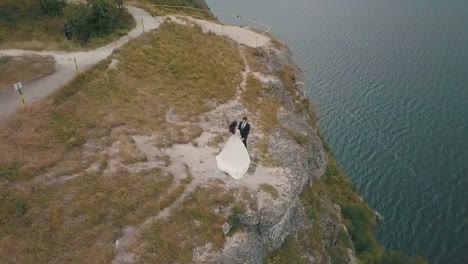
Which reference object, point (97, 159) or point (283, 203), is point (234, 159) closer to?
point (283, 203)

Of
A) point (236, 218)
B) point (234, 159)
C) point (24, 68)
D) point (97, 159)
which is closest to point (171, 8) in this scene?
point (24, 68)

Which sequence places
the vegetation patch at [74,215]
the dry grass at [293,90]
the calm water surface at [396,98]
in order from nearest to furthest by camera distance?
the vegetation patch at [74,215]
the dry grass at [293,90]
the calm water surface at [396,98]

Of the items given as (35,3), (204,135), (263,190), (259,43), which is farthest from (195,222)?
(35,3)

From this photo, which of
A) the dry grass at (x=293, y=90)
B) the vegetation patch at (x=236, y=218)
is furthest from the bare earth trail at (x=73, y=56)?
Answer: the vegetation patch at (x=236, y=218)

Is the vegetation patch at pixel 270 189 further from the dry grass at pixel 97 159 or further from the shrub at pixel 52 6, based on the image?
the shrub at pixel 52 6

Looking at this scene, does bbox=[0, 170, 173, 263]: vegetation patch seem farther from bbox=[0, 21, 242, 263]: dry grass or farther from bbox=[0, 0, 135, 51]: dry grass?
bbox=[0, 0, 135, 51]: dry grass

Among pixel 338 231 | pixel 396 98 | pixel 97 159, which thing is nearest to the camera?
pixel 97 159
